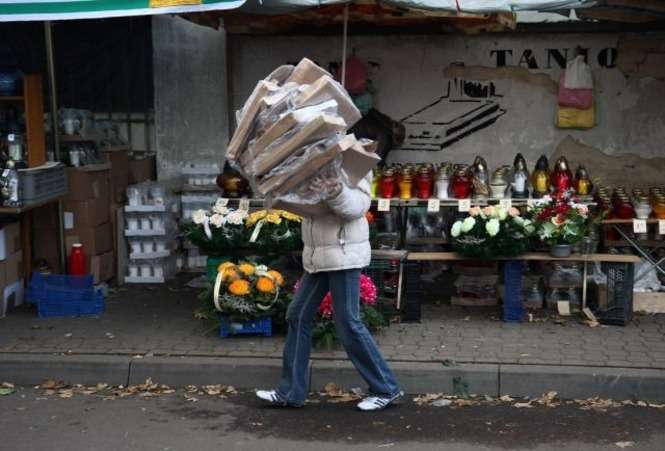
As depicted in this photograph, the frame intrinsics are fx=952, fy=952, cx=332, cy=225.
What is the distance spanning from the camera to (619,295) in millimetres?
7957

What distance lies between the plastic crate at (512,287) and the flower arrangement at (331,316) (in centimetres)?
113

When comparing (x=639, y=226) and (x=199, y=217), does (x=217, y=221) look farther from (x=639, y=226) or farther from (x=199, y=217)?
(x=639, y=226)

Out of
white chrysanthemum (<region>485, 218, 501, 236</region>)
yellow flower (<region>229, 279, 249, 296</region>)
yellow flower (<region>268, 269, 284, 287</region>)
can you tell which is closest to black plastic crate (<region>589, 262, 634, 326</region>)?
white chrysanthemum (<region>485, 218, 501, 236</region>)

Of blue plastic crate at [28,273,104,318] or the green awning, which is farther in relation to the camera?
blue plastic crate at [28,273,104,318]

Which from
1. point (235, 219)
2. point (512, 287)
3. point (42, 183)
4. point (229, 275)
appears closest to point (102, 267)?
point (42, 183)

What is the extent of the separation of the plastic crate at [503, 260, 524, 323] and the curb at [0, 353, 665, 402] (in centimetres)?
127

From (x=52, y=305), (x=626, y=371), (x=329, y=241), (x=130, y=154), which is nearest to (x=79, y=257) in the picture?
(x=52, y=305)

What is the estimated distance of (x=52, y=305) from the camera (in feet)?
27.4

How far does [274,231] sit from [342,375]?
5.46 feet

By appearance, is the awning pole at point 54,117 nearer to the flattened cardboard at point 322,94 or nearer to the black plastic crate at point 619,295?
the flattened cardboard at point 322,94

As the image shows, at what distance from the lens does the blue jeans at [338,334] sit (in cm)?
607

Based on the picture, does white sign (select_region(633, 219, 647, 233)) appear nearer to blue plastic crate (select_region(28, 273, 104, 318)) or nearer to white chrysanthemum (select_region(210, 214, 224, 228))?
white chrysanthemum (select_region(210, 214, 224, 228))

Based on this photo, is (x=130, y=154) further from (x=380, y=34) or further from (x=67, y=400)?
(x=67, y=400)

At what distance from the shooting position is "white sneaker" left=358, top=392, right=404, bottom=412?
630 cm
